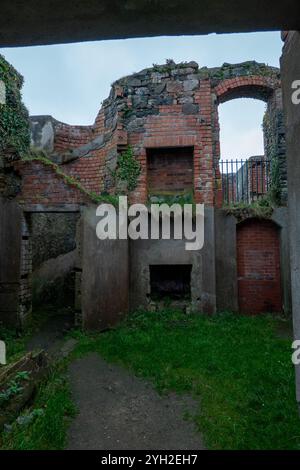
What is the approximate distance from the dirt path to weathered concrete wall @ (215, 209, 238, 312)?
378 centimetres

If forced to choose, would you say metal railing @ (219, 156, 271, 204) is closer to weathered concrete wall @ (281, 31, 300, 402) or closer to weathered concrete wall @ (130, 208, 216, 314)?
weathered concrete wall @ (130, 208, 216, 314)

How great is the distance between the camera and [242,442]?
2840 millimetres

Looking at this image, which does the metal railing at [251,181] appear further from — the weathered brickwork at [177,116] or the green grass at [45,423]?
the green grass at [45,423]

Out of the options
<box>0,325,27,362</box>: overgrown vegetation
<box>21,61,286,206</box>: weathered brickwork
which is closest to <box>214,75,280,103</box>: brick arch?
<box>21,61,286,206</box>: weathered brickwork

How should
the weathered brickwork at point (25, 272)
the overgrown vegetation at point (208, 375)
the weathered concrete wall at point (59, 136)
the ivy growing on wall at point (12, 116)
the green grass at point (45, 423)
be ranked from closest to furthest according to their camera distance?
the green grass at point (45, 423) → the overgrown vegetation at point (208, 375) → the weathered brickwork at point (25, 272) → the ivy growing on wall at point (12, 116) → the weathered concrete wall at point (59, 136)

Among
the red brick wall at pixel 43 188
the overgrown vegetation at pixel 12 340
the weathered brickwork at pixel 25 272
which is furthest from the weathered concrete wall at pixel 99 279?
the weathered brickwork at pixel 25 272

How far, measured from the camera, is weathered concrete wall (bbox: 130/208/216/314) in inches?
295

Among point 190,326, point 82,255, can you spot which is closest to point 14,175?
point 82,255

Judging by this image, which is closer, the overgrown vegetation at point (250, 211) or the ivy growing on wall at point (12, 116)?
the ivy growing on wall at point (12, 116)

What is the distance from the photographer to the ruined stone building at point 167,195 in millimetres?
6941

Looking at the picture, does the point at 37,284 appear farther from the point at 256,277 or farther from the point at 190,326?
the point at 256,277

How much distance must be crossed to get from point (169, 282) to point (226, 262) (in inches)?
61.3

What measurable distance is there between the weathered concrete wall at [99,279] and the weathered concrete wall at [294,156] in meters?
4.88

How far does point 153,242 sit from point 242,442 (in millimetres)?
5122
